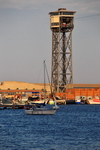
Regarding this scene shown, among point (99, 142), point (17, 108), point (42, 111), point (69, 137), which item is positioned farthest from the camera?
point (17, 108)

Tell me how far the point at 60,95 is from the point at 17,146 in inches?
6000

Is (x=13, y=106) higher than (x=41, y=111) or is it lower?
lower

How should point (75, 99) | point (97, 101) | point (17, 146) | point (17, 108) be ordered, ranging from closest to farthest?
point (17, 146) < point (17, 108) < point (97, 101) < point (75, 99)

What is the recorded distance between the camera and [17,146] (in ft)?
153

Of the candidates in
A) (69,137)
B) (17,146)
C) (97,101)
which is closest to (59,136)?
(69,137)

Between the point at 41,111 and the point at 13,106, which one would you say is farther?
the point at 13,106

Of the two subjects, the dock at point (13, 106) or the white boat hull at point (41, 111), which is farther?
the dock at point (13, 106)

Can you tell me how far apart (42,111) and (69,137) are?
41.1 metres

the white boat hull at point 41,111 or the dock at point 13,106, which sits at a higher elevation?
the white boat hull at point 41,111

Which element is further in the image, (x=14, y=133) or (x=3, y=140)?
(x=14, y=133)

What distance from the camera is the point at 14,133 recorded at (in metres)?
58.2

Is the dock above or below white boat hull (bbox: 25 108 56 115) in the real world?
below

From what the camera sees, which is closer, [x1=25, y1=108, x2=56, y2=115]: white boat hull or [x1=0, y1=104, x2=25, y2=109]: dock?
[x1=25, y1=108, x2=56, y2=115]: white boat hull

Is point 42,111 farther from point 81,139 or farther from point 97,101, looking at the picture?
point 97,101
